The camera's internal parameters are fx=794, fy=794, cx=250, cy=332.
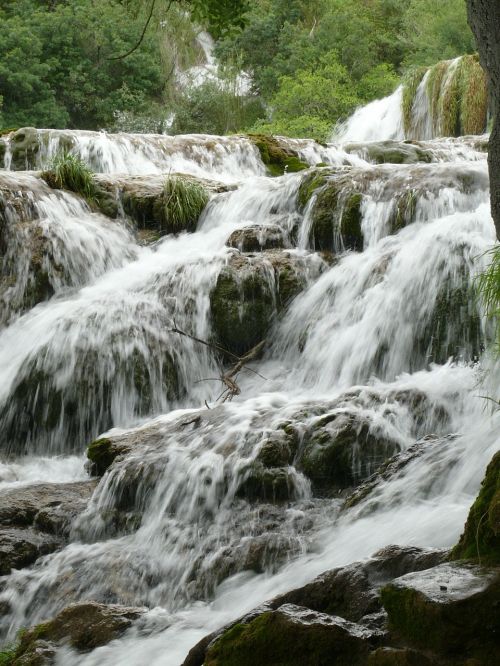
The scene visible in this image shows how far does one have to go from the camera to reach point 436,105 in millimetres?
16297

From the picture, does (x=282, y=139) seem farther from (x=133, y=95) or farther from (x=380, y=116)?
(x=133, y=95)

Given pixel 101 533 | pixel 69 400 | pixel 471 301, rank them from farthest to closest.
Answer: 1. pixel 69 400
2. pixel 471 301
3. pixel 101 533

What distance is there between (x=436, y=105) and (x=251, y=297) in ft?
33.3

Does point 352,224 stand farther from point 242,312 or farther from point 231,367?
point 231,367

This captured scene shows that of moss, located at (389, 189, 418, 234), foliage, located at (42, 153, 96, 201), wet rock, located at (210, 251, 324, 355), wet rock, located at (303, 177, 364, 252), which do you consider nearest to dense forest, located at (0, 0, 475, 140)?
foliage, located at (42, 153, 96, 201)

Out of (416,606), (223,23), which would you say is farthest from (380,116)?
(416,606)

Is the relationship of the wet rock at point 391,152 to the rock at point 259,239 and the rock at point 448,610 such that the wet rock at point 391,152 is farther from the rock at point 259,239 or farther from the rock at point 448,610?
the rock at point 448,610

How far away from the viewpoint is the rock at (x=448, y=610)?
2.03 meters

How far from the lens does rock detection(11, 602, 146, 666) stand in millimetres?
3369

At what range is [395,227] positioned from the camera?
822 cm

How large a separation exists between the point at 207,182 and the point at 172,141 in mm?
3633

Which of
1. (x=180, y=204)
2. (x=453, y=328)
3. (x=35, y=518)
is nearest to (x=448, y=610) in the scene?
(x=35, y=518)

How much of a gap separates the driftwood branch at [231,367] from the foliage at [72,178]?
346 centimetres

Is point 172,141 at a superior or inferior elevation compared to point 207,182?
superior
